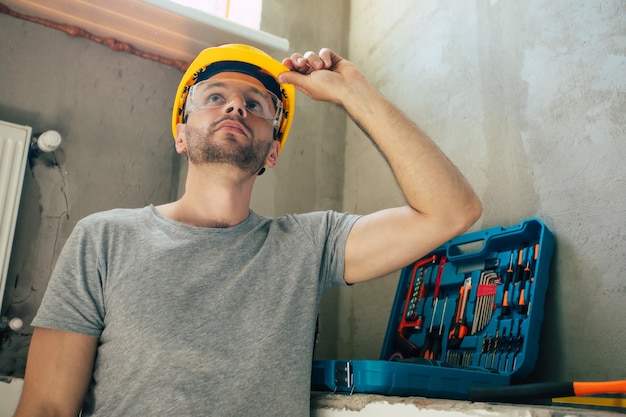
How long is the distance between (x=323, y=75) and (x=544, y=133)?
677mm

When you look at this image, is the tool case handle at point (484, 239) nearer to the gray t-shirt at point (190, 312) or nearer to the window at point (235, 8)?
the gray t-shirt at point (190, 312)

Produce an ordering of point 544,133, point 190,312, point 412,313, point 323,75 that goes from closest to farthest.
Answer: point 190,312, point 323,75, point 544,133, point 412,313

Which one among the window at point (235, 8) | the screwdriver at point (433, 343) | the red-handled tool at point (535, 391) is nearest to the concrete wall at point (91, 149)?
the window at point (235, 8)

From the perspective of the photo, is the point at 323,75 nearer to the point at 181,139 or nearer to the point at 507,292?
the point at 181,139

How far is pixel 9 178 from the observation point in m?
1.67

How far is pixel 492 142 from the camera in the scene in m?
1.62

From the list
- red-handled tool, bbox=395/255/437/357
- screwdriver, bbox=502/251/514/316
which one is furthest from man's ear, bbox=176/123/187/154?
screwdriver, bbox=502/251/514/316

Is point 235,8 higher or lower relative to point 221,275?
higher

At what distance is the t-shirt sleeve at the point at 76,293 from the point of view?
1015 mm

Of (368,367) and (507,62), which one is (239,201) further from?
(507,62)

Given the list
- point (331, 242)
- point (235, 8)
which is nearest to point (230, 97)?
point (331, 242)

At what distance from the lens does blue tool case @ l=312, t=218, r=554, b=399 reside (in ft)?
3.36

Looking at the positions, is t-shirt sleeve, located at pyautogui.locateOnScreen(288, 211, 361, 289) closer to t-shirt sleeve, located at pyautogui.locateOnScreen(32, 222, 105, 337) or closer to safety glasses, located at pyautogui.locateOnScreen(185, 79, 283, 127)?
safety glasses, located at pyautogui.locateOnScreen(185, 79, 283, 127)

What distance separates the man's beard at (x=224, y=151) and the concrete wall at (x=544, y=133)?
0.73 metres
